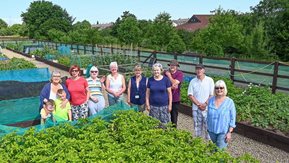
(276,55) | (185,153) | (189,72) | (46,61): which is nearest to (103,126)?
(185,153)

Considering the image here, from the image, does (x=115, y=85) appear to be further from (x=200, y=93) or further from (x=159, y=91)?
(x=200, y=93)

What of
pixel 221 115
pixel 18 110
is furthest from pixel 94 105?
pixel 221 115

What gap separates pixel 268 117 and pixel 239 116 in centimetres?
66

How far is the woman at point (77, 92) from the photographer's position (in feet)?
17.8

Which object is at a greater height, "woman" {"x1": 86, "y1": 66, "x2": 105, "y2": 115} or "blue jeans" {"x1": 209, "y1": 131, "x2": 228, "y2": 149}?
"woman" {"x1": 86, "y1": 66, "x2": 105, "y2": 115}

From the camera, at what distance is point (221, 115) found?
4332 millimetres

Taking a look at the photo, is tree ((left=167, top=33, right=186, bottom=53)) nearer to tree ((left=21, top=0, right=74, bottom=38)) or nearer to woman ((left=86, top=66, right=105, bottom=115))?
woman ((left=86, top=66, right=105, bottom=115))

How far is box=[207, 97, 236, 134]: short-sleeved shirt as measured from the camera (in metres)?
4.33

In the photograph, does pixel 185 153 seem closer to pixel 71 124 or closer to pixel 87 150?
pixel 87 150

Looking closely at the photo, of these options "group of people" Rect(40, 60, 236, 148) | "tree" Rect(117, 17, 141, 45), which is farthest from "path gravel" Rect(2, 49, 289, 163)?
"tree" Rect(117, 17, 141, 45)

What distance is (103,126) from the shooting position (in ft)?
13.6

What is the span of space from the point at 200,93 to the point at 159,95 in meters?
0.74

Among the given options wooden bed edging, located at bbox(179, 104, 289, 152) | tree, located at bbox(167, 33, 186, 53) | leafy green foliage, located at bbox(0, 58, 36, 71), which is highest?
tree, located at bbox(167, 33, 186, 53)

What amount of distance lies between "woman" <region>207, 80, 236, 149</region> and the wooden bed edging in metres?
2.03
